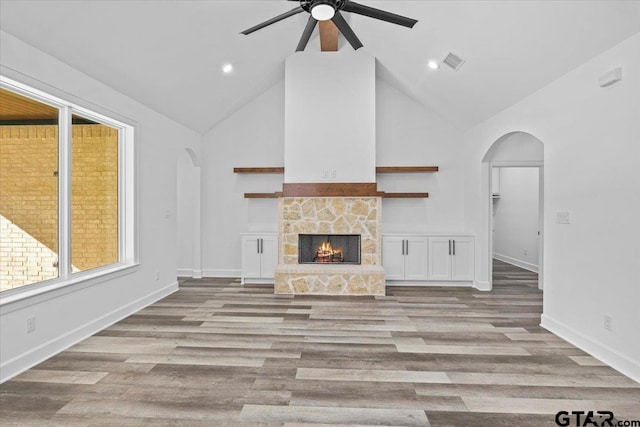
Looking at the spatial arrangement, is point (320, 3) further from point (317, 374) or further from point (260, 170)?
point (260, 170)

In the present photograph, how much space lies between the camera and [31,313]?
2.87 meters

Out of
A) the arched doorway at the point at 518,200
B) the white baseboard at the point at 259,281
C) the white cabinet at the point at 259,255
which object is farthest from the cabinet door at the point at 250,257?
the arched doorway at the point at 518,200

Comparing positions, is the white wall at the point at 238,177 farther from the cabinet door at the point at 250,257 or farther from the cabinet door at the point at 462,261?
the cabinet door at the point at 462,261

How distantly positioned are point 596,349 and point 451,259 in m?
2.81

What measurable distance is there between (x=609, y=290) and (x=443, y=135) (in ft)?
12.8

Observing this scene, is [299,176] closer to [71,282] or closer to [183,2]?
[183,2]

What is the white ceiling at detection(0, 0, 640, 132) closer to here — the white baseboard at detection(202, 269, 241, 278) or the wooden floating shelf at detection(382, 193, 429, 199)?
the wooden floating shelf at detection(382, 193, 429, 199)

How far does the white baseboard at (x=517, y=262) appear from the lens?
7117mm

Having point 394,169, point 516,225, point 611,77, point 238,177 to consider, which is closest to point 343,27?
point 611,77

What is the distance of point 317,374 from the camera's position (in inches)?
106

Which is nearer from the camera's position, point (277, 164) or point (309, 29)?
point (309, 29)

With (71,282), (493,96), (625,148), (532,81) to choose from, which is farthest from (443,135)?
(71,282)

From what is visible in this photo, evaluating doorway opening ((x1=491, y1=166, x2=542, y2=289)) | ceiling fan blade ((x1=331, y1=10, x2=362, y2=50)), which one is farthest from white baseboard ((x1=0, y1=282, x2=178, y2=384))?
doorway opening ((x1=491, y1=166, x2=542, y2=289))

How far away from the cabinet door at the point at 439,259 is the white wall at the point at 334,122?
152cm
